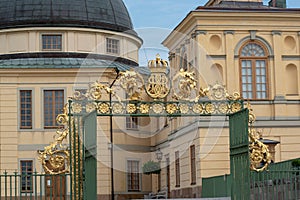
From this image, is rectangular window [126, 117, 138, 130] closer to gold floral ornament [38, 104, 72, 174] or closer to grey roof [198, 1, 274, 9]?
grey roof [198, 1, 274, 9]

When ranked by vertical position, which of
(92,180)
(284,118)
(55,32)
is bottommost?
(92,180)

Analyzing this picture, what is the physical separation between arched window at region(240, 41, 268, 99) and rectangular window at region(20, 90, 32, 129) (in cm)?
1232

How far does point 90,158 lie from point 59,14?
2828cm

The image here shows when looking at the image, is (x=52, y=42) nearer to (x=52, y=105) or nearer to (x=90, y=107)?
(x=52, y=105)

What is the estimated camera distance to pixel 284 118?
3775 cm

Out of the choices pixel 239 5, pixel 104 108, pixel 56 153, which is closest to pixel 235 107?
pixel 104 108

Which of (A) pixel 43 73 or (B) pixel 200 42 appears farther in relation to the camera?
(A) pixel 43 73

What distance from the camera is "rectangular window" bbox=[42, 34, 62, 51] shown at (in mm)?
45844

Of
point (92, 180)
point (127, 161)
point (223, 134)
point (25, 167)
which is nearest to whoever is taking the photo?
point (92, 180)

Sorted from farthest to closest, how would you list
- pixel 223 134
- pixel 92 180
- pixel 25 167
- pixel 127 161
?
1. pixel 127 161
2. pixel 25 167
3. pixel 223 134
4. pixel 92 180

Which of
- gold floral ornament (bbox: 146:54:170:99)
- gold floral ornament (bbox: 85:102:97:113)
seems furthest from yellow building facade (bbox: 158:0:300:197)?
gold floral ornament (bbox: 85:102:97:113)

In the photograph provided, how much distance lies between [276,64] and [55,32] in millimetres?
13966

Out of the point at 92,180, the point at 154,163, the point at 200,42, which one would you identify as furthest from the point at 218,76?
the point at 92,180

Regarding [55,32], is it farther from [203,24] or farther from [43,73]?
[203,24]
